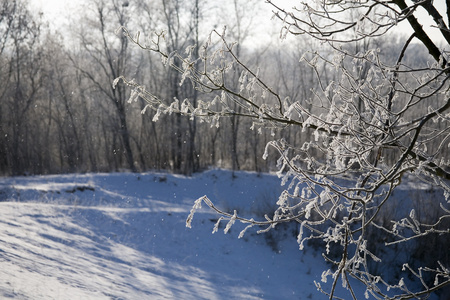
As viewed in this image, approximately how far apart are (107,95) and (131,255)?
48.4ft

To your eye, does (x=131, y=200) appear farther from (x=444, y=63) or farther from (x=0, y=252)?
(x=444, y=63)

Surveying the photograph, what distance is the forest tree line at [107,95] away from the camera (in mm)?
22016

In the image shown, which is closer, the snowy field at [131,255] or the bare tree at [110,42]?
the snowy field at [131,255]

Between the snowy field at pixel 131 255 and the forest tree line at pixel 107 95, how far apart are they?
331 inches

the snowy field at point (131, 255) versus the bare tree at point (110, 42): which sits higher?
the bare tree at point (110, 42)

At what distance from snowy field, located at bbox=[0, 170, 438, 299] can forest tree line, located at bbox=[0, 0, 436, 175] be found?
27.6 feet

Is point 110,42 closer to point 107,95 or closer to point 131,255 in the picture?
point 107,95

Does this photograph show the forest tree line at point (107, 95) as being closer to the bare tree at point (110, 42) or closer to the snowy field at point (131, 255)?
the bare tree at point (110, 42)

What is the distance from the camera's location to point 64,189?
14891 millimetres

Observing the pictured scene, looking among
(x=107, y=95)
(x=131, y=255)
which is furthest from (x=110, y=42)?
(x=131, y=255)

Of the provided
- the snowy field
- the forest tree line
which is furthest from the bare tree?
the snowy field

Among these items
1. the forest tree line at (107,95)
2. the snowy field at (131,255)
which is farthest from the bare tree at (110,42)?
the snowy field at (131,255)

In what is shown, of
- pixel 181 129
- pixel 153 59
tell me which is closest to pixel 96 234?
pixel 181 129

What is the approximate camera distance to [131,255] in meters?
9.98
